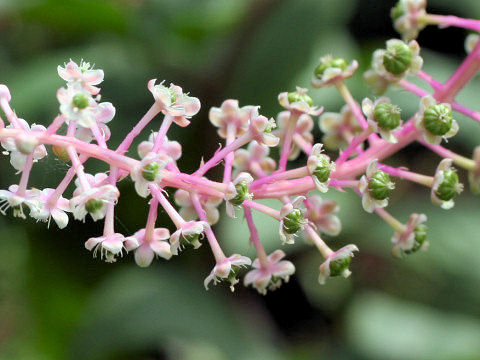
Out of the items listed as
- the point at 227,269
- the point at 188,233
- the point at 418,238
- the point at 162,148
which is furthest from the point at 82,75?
the point at 418,238

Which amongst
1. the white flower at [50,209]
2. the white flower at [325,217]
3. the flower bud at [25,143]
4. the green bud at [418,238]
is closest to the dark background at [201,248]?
the white flower at [325,217]

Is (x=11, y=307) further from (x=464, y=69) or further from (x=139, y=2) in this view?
(x=464, y=69)

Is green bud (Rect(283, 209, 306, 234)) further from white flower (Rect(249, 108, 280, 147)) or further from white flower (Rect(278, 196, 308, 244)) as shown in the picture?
white flower (Rect(249, 108, 280, 147))

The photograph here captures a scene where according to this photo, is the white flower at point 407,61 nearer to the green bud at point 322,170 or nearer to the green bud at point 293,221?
the green bud at point 322,170

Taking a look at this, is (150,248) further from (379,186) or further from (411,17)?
(411,17)

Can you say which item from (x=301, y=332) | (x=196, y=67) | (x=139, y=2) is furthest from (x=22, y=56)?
(x=301, y=332)

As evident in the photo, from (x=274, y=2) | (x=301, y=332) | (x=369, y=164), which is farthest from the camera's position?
(x=301, y=332)
